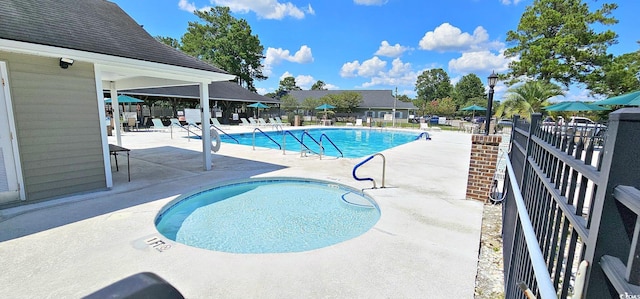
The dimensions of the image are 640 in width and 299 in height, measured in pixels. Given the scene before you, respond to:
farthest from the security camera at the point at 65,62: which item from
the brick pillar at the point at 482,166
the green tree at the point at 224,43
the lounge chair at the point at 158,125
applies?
the green tree at the point at 224,43

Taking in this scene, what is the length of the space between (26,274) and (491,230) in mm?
5384

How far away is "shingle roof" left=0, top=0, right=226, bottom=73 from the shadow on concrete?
2.50 metres

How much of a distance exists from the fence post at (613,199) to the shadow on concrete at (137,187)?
5.26 meters

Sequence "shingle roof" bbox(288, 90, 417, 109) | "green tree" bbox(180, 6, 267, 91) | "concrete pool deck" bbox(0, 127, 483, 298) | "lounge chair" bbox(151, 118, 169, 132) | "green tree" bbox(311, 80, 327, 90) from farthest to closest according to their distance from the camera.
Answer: "green tree" bbox(311, 80, 327, 90), "shingle roof" bbox(288, 90, 417, 109), "green tree" bbox(180, 6, 267, 91), "lounge chair" bbox(151, 118, 169, 132), "concrete pool deck" bbox(0, 127, 483, 298)

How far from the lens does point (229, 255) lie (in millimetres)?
→ 2996

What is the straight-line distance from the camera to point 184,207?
4977 millimetres

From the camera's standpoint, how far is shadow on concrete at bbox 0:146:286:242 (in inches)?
150

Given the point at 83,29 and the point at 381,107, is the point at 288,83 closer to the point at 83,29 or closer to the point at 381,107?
the point at 381,107

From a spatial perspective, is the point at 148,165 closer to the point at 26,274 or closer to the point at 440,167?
the point at 26,274

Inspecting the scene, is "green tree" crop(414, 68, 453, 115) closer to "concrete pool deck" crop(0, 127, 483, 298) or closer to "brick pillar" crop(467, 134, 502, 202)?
"brick pillar" crop(467, 134, 502, 202)

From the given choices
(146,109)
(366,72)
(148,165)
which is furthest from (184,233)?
(366,72)

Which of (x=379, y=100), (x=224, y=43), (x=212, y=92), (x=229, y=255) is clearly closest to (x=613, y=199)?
(x=229, y=255)

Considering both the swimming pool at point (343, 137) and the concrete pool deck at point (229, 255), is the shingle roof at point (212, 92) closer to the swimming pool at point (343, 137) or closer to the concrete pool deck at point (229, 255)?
the swimming pool at point (343, 137)

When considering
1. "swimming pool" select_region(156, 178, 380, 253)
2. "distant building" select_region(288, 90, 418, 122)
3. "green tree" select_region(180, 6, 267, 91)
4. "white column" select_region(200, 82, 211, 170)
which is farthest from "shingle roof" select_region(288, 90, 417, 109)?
"swimming pool" select_region(156, 178, 380, 253)
